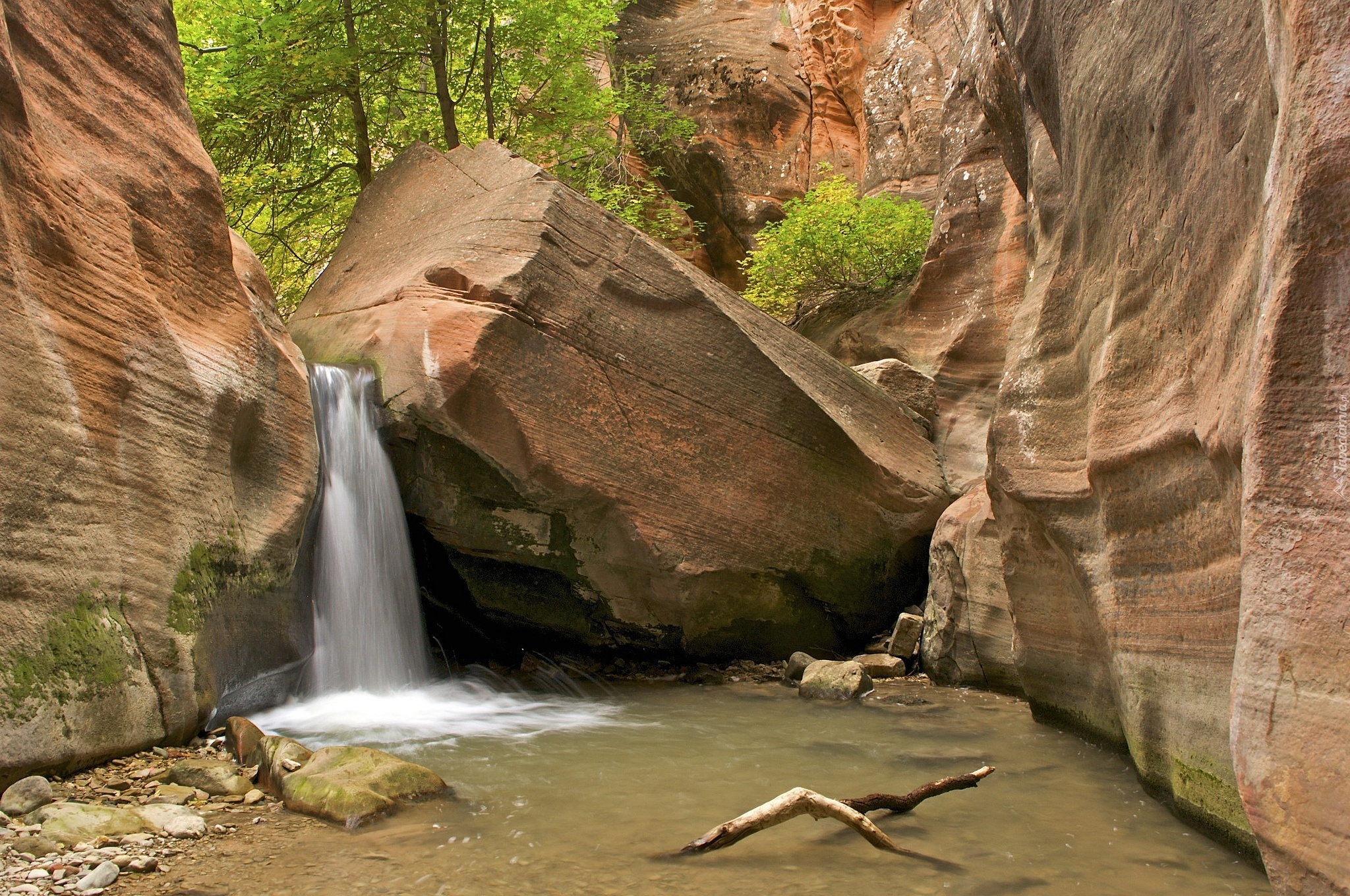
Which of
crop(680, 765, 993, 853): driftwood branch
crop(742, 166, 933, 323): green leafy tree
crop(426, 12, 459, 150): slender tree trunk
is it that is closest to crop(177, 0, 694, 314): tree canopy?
crop(426, 12, 459, 150): slender tree trunk

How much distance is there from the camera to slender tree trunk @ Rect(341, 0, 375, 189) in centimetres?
1088

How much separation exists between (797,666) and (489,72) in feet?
28.2

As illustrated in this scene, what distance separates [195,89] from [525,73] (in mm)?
3891

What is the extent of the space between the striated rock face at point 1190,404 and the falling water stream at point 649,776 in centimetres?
44

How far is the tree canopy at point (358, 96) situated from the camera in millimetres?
10484

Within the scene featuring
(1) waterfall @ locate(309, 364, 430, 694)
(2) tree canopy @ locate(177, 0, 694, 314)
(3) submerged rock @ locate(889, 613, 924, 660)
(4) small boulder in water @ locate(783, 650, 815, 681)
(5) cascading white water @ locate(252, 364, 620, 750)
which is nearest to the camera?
(5) cascading white water @ locate(252, 364, 620, 750)

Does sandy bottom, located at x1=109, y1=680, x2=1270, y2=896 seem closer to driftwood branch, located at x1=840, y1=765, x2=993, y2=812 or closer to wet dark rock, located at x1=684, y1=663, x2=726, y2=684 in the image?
driftwood branch, located at x1=840, y1=765, x2=993, y2=812

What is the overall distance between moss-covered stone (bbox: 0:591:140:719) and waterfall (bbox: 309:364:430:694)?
6.72ft

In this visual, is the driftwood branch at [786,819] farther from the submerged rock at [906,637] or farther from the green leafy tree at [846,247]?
the green leafy tree at [846,247]

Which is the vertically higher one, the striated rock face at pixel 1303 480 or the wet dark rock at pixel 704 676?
the striated rock face at pixel 1303 480

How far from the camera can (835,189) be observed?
13.3 metres

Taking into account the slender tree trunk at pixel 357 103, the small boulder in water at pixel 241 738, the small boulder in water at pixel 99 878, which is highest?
the slender tree trunk at pixel 357 103

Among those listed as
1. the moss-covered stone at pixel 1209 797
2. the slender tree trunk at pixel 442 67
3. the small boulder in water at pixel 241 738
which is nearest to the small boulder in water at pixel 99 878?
the small boulder in water at pixel 241 738

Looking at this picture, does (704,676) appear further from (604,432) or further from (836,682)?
(604,432)
